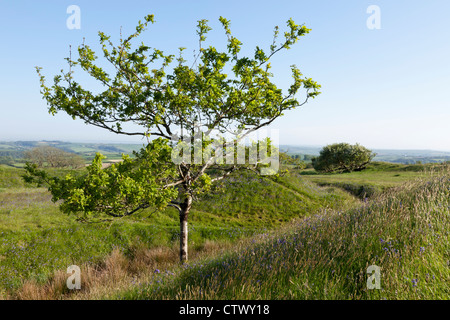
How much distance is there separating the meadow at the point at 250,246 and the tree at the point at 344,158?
29.3 metres

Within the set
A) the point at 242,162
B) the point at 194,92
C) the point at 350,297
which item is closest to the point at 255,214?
the point at 242,162

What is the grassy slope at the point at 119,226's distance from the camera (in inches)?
496

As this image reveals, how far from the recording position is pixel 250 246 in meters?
7.32

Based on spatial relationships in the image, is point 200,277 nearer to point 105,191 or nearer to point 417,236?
point 105,191

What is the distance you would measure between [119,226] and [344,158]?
5439cm

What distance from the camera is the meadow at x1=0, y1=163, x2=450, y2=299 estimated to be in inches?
179

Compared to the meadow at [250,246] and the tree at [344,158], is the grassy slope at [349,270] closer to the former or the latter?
the meadow at [250,246]

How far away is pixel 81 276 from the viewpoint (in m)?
10.6

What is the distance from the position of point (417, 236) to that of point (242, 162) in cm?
732

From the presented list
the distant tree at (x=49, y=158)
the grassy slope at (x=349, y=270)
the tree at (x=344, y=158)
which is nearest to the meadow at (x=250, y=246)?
the grassy slope at (x=349, y=270)

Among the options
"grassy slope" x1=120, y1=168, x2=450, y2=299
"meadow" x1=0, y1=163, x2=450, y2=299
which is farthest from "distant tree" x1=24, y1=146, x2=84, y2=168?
"grassy slope" x1=120, y1=168, x2=450, y2=299

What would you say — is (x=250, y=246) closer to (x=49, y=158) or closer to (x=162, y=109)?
(x=162, y=109)

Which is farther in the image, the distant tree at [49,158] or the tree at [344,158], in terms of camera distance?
the distant tree at [49,158]

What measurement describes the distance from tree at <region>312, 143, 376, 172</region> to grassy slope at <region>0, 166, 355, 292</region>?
34.6 m
